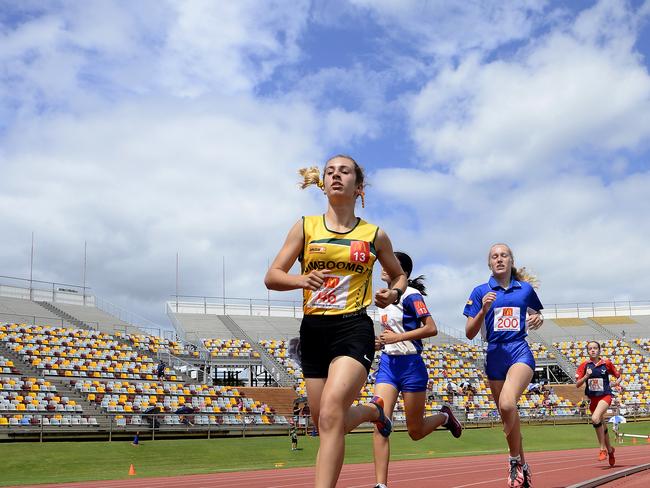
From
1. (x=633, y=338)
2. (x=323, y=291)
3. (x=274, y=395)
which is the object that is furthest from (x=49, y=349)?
(x=633, y=338)

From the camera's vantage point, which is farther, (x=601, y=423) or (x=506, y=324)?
(x=601, y=423)

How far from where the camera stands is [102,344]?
3422 centimetres

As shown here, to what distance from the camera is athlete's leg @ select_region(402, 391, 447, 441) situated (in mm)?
7414

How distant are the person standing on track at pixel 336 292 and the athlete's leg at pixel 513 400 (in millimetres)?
2521

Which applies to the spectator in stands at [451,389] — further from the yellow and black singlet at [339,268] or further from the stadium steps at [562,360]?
the yellow and black singlet at [339,268]

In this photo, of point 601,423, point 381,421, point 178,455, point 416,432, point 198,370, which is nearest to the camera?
point 381,421

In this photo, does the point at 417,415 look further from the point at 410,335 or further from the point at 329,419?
the point at 329,419

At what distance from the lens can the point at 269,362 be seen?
42.2 metres

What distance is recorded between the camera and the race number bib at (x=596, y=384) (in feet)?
41.1

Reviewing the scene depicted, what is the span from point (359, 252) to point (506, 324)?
10.8 ft

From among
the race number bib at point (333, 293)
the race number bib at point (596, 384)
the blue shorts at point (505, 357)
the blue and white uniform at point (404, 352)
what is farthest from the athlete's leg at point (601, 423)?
the race number bib at point (333, 293)

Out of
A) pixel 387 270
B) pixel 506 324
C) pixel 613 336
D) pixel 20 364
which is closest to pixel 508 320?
pixel 506 324

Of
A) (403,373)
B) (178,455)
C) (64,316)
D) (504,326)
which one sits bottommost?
(178,455)

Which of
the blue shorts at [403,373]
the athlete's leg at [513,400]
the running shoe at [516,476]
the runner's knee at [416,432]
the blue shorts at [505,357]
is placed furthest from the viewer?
the runner's knee at [416,432]
